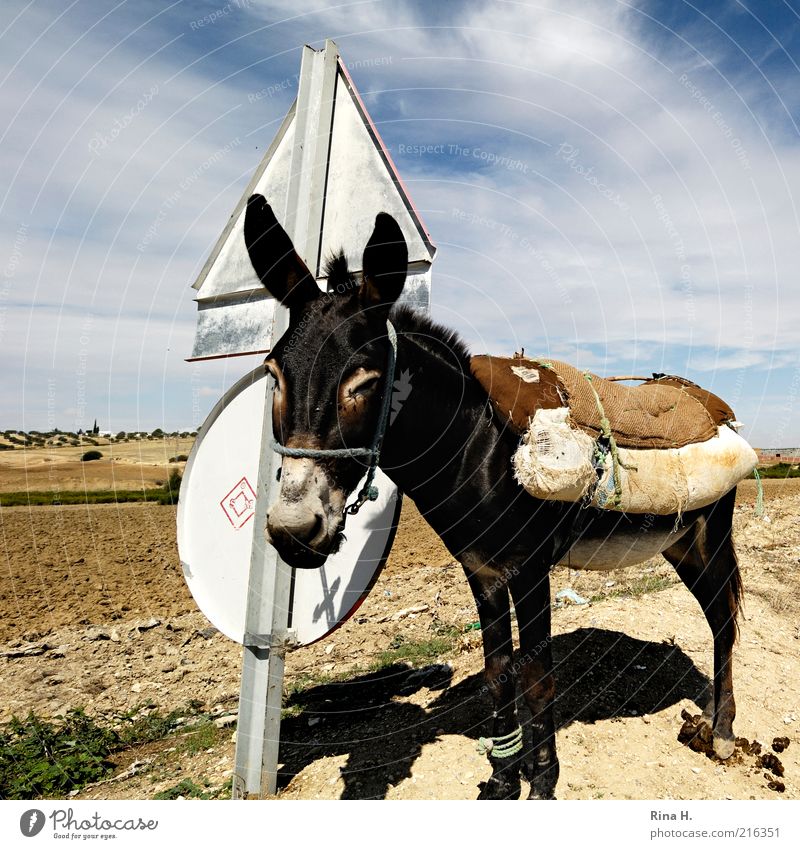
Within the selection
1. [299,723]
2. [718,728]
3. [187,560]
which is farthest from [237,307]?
[718,728]

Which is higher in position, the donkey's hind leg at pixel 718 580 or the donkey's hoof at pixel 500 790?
the donkey's hind leg at pixel 718 580

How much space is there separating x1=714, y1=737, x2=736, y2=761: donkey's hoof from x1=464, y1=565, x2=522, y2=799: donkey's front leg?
5.19ft

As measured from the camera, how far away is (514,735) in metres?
3.16

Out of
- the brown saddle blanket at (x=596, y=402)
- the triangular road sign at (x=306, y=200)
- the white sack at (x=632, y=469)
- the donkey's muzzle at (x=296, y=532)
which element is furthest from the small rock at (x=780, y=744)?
the triangular road sign at (x=306, y=200)

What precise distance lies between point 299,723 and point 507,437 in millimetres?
3230

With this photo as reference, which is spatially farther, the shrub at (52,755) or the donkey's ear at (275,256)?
the shrub at (52,755)

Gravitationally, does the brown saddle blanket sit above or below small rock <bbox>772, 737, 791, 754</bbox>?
above

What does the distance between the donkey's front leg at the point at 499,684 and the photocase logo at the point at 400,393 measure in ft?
3.53

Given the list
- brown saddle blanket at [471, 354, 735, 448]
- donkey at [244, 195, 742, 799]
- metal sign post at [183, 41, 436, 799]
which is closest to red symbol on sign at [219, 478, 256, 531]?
metal sign post at [183, 41, 436, 799]

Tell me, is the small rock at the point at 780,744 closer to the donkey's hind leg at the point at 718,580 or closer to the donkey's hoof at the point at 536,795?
the donkey's hind leg at the point at 718,580

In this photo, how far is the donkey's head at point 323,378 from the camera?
2250 millimetres
